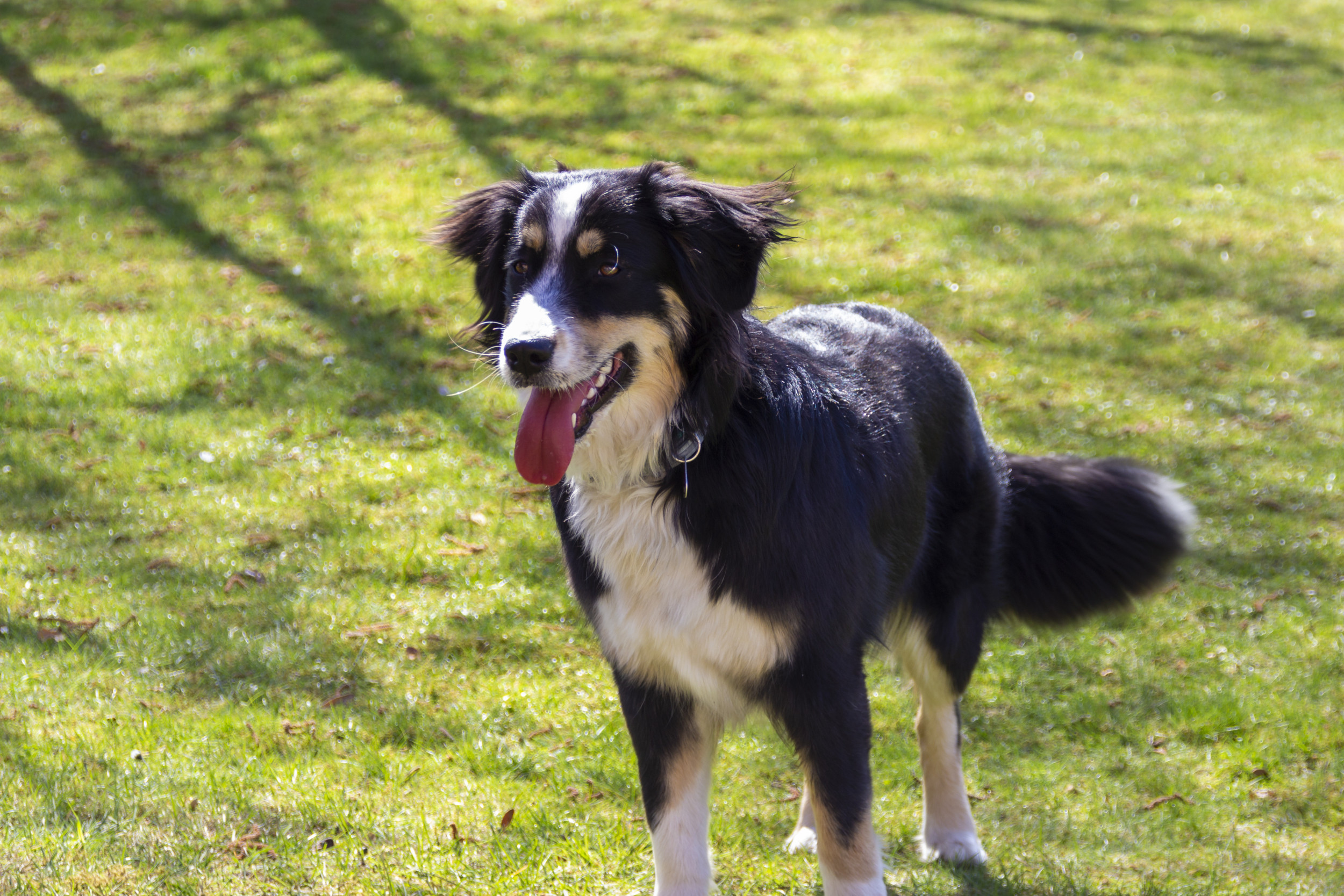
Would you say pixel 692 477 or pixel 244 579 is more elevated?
pixel 692 477

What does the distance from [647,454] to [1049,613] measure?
6.76 feet

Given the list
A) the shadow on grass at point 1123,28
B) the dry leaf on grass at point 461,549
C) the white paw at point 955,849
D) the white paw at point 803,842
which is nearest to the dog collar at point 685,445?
the white paw at point 803,842

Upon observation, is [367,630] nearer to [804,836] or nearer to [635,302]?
[804,836]

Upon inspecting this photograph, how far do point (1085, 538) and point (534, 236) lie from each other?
2449mm

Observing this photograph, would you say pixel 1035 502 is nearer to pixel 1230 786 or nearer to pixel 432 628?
pixel 1230 786

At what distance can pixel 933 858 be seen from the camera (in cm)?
404

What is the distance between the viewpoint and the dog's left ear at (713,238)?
10.2 ft

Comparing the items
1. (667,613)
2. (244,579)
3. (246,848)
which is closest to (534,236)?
(667,613)

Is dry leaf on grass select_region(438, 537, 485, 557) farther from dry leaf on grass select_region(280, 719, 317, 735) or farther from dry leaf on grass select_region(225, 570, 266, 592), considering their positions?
dry leaf on grass select_region(280, 719, 317, 735)

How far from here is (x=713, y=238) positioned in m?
3.13

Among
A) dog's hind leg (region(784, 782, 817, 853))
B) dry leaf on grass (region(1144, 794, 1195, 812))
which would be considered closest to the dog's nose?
dog's hind leg (region(784, 782, 817, 853))

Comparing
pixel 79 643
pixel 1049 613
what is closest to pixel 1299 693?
pixel 1049 613

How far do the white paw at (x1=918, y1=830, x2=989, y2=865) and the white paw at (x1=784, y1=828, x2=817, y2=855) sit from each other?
412 mm

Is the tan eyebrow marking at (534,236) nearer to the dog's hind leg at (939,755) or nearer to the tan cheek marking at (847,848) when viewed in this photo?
the tan cheek marking at (847,848)
